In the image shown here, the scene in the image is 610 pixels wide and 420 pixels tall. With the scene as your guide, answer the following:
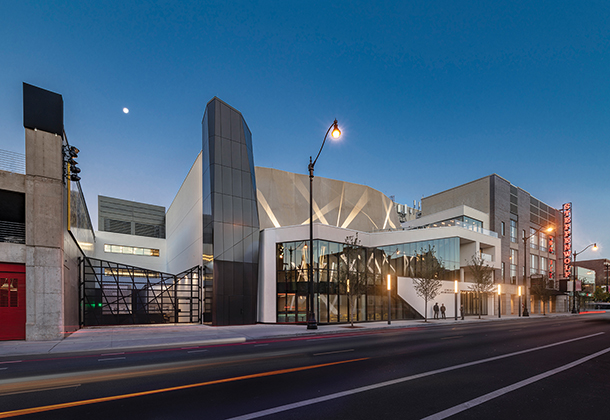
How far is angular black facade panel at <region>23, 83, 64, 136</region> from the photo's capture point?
17.2 metres

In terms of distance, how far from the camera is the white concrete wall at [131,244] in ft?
162

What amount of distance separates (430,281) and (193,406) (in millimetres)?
28968

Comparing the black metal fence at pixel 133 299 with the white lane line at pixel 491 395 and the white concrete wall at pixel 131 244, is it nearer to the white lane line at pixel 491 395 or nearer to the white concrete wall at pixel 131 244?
the white concrete wall at pixel 131 244

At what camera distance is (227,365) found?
382 inches

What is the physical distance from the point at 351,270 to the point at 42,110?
2365 centimetres

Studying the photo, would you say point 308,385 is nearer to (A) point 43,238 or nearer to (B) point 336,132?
(B) point 336,132

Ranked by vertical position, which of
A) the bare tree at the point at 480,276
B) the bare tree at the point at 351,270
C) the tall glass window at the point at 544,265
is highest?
the bare tree at the point at 351,270

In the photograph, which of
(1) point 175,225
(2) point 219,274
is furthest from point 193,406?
(1) point 175,225

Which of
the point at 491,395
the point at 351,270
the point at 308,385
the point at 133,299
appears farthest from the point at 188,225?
the point at 491,395

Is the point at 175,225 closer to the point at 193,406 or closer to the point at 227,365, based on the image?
the point at 227,365

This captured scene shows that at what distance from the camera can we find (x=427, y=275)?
32.1 meters

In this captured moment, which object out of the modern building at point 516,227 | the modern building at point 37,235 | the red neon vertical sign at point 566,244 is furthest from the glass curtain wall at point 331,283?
the red neon vertical sign at point 566,244

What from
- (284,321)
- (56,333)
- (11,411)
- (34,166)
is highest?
(34,166)

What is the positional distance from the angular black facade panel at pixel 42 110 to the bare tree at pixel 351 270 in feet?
65.9
